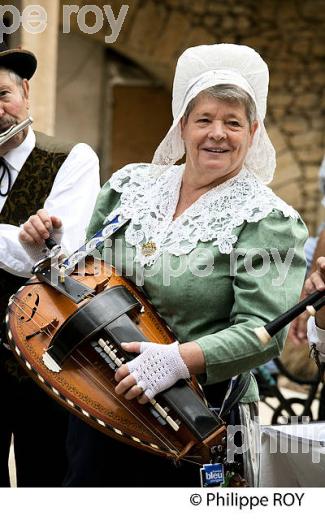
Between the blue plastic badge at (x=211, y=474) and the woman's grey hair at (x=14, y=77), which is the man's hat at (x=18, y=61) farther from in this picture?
the blue plastic badge at (x=211, y=474)

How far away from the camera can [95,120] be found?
987 cm

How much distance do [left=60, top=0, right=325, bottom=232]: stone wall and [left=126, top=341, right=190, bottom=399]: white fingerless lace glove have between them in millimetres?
6699

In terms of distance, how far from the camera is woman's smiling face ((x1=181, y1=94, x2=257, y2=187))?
301 centimetres

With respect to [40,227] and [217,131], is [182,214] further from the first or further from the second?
[40,227]

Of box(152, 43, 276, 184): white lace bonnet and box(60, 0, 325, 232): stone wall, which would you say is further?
box(60, 0, 325, 232): stone wall

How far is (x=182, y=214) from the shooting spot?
10.3ft

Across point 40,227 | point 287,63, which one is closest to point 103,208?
point 40,227

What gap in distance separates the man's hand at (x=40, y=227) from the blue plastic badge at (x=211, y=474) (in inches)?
30.6

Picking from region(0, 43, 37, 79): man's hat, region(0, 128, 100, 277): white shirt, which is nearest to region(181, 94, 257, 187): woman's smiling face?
region(0, 128, 100, 277): white shirt

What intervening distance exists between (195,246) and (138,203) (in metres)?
0.29

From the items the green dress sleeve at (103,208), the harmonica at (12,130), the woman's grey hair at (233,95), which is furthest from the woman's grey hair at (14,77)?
the woman's grey hair at (233,95)

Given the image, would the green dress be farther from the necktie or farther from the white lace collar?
the necktie
